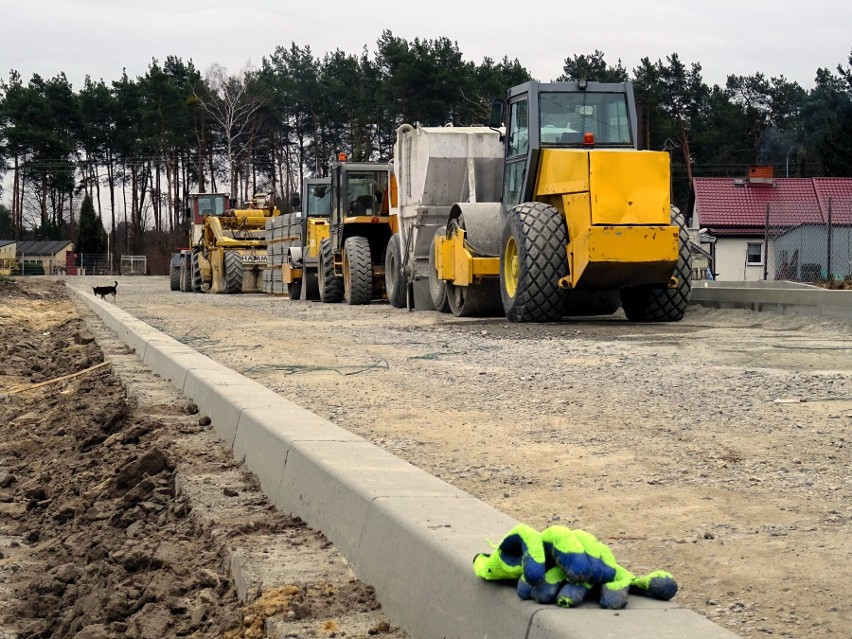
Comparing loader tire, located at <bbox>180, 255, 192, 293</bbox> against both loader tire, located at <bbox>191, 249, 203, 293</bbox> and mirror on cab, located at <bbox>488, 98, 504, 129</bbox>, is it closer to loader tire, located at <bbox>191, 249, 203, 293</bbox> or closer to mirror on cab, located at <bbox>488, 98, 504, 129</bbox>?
loader tire, located at <bbox>191, 249, 203, 293</bbox>

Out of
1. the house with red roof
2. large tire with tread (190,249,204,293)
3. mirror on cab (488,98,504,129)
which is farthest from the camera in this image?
the house with red roof

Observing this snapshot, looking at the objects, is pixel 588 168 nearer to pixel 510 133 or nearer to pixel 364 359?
pixel 510 133

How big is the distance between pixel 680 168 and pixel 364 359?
68739 millimetres

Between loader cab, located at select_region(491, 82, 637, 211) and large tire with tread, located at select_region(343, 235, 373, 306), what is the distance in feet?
A: 26.5

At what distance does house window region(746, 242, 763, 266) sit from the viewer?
52219mm

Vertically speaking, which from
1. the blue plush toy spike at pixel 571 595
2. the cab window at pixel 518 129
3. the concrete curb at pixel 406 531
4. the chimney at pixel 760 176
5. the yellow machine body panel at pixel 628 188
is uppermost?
the chimney at pixel 760 176

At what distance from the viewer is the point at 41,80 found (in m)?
91.4

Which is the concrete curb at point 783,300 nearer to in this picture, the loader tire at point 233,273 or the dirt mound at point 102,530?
the dirt mound at point 102,530

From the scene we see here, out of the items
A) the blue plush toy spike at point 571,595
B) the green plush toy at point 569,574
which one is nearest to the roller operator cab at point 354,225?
the green plush toy at point 569,574

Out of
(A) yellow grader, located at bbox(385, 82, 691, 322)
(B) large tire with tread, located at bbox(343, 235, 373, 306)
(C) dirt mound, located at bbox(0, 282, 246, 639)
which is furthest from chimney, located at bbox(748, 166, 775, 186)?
(C) dirt mound, located at bbox(0, 282, 246, 639)

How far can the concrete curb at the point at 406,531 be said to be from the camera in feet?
8.54

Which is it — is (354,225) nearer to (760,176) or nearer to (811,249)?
(811,249)

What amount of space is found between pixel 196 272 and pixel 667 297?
27.8 m

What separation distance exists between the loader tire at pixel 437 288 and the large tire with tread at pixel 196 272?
22887 mm
